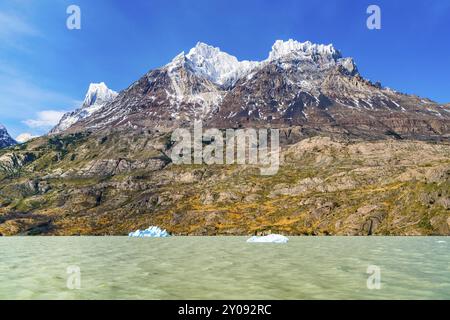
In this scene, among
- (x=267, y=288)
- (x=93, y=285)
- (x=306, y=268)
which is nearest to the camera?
(x=267, y=288)

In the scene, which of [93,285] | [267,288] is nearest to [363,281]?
[267,288]

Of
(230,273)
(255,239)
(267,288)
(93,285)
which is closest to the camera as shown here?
(267,288)

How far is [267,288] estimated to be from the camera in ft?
151

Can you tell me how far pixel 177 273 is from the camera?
Answer: 60.1 m
